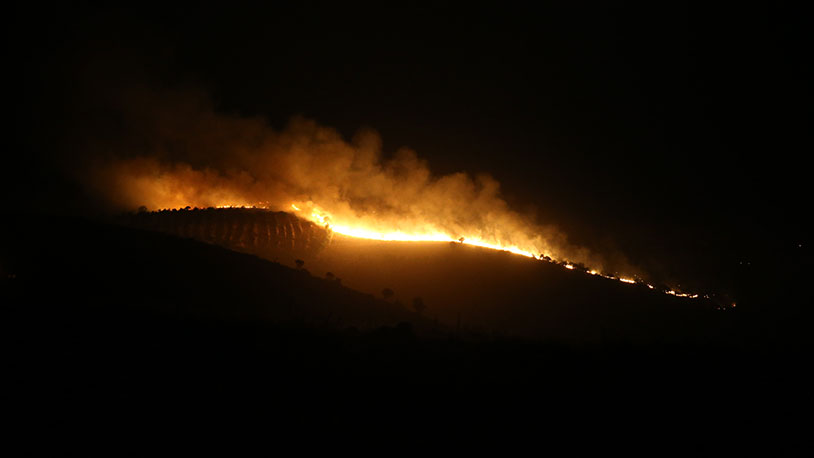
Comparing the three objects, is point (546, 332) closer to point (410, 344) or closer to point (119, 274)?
point (410, 344)

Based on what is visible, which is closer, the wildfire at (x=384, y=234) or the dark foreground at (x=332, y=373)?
the dark foreground at (x=332, y=373)

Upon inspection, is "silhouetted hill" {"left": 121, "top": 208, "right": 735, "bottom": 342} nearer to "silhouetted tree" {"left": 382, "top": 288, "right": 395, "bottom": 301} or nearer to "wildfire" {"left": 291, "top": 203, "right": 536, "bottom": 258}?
"silhouetted tree" {"left": 382, "top": 288, "right": 395, "bottom": 301}

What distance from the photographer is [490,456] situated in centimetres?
450

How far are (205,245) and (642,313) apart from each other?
54.6 feet

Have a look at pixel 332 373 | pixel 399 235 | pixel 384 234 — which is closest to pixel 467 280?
pixel 399 235

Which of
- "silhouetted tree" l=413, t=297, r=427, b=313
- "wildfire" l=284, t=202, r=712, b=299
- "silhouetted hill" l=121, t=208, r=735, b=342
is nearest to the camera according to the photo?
"silhouetted tree" l=413, t=297, r=427, b=313

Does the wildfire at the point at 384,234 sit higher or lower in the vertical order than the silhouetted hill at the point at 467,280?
higher

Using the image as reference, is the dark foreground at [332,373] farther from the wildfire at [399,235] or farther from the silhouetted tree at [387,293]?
the wildfire at [399,235]

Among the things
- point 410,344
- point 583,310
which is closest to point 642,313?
point 583,310

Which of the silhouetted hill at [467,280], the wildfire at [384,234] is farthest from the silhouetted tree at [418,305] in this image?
the wildfire at [384,234]

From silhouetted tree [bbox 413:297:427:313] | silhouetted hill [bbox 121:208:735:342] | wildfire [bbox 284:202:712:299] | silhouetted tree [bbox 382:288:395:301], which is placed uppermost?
wildfire [bbox 284:202:712:299]

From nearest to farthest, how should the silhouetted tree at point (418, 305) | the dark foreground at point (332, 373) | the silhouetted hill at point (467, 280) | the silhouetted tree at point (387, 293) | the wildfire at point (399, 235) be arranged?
the dark foreground at point (332, 373) → the silhouetted tree at point (418, 305) → the silhouetted tree at point (387, 293) → the silhouetted hill at point (467, 280) → the wildfire at point (399, 235)

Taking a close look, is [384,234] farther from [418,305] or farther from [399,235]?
[418,305]

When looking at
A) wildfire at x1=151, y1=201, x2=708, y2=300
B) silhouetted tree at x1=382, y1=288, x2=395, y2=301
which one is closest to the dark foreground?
silhouetted tree at x1=382, y1=288, x2=395, y2=301
